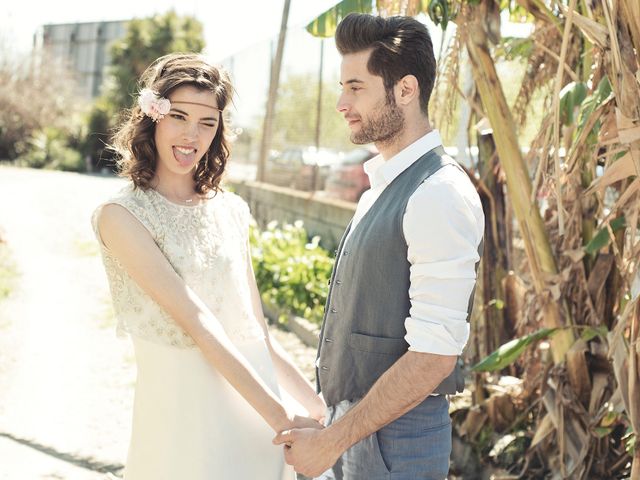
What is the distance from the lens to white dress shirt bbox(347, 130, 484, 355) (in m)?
2.01

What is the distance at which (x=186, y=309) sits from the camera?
8.00ft

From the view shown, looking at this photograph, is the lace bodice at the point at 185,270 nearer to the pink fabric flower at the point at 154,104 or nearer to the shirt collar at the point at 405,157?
the pink fabric flower at the point at 154,104

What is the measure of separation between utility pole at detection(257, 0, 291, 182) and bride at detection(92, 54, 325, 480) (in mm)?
9676

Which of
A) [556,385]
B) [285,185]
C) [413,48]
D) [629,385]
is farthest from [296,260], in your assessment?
[413,48]

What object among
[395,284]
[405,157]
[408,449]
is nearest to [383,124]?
[405,157]

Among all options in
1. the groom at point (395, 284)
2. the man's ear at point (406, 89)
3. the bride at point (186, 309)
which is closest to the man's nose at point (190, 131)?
the bride at point (186, 309)

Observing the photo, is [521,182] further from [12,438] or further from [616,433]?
[12,438]

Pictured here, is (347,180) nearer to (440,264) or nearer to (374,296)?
(374,296)

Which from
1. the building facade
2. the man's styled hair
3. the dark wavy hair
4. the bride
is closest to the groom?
the man's styled hair

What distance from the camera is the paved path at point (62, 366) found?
16.3 ft

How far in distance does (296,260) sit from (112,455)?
4.07 meters

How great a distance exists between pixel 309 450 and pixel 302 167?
9472 millimetres

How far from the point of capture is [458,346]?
204 cm

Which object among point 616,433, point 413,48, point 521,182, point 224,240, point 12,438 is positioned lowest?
point 12,438
